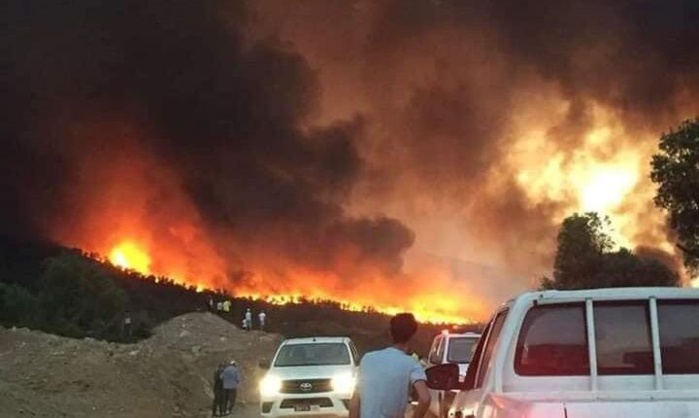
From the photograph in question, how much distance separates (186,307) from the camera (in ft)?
301

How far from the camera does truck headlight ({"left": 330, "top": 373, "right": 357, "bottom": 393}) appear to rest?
21.6m

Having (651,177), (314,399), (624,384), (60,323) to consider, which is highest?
(651,177)

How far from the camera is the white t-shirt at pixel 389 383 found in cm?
833

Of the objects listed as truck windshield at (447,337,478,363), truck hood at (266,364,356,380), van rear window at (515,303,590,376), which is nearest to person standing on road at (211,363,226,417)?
truck hood at (266,364,356,380)

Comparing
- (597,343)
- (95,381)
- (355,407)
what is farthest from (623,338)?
(95,381)

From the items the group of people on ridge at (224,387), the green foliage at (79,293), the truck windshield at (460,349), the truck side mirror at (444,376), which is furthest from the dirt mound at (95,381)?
the green foliage at (79,293)

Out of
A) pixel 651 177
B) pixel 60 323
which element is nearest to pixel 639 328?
pixel 651 177

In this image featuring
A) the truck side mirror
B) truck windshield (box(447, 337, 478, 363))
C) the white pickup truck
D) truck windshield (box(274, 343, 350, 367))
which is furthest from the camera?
truck windshield (box(274, 343, 350, 367))

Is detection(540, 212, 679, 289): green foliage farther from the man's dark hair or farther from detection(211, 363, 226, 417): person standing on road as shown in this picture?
the man's dark hair

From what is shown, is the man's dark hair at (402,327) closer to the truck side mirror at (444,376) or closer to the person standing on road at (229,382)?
the truck side mirror at (444,376)

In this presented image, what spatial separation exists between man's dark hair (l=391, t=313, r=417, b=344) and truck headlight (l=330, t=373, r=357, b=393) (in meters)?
13.3

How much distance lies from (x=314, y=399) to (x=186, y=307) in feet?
234

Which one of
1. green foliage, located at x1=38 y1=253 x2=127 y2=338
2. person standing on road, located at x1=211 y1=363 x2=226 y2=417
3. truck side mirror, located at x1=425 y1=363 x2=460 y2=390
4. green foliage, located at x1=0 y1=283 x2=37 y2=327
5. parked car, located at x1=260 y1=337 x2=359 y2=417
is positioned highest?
green foliage, located at x1=38 y1=253 x2=127 y2=338

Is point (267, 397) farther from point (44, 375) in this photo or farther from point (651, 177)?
point (651, 177)
